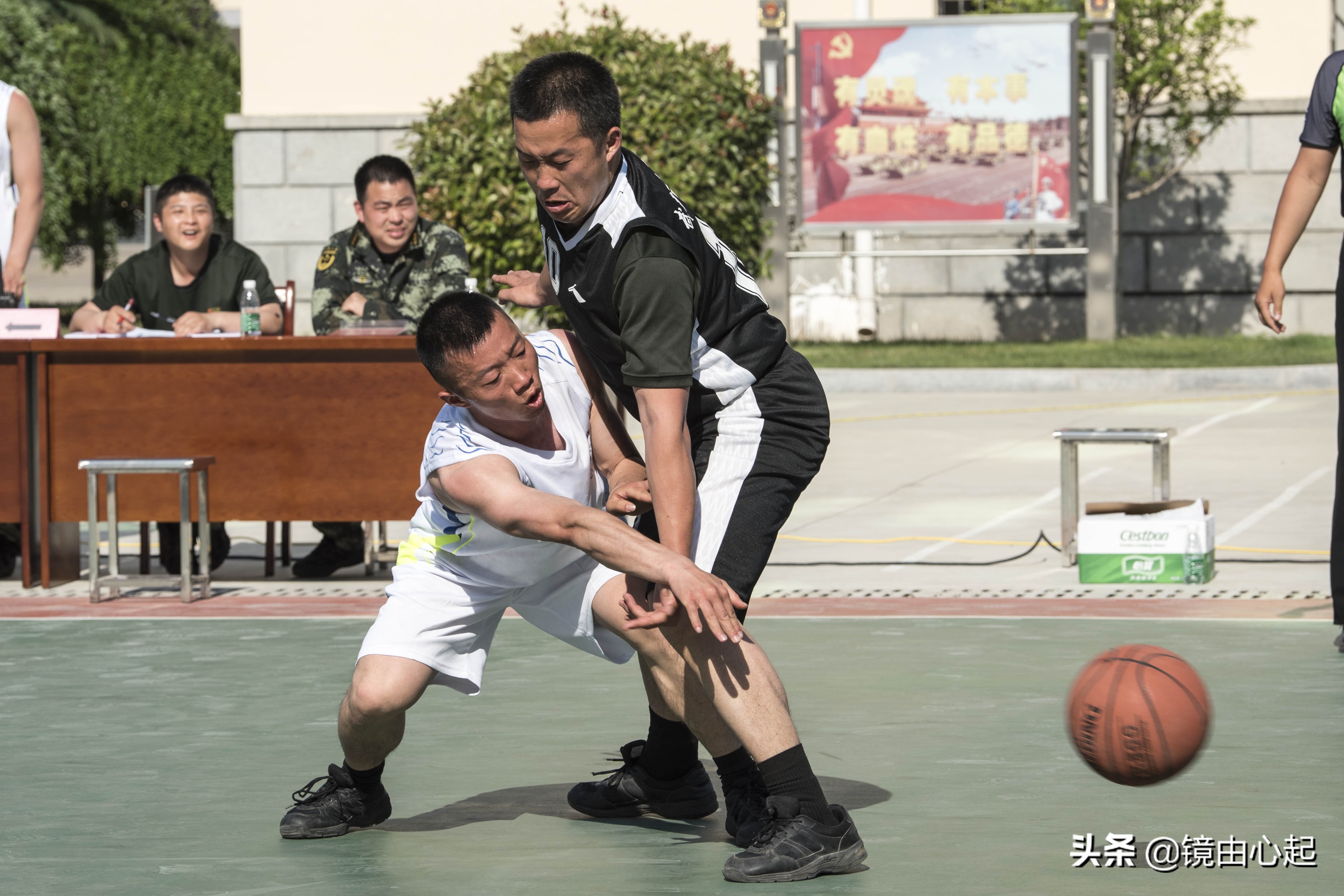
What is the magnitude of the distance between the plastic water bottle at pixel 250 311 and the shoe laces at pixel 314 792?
432 cm

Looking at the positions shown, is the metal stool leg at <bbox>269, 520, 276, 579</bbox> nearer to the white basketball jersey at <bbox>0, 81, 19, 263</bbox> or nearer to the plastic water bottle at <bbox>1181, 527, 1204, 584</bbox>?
the white basketball jersey at <bbox>0, 81, 19, 263</bbox>

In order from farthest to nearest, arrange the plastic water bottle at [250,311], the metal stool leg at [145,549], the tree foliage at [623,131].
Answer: the tree foliage at [623,131], the metal stool leg at [145,549], the plastic water bottle at [250,311]

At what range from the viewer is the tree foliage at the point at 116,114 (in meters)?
44.4

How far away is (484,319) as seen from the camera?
14.8ft

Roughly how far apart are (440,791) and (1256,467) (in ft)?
28.5

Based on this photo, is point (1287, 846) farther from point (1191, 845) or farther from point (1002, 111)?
point (1002, 111)

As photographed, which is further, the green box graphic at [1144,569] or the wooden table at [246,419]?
the wooden table at [246,419]

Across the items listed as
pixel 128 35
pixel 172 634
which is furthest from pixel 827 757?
pixel 128 35

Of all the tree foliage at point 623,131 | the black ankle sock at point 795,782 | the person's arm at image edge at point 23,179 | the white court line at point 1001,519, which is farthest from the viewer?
the tree foliage at point 623,131

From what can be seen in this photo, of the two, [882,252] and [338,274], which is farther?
[882,252]

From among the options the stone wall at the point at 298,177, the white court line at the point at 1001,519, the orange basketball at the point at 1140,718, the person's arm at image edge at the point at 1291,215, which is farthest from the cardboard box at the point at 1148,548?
the stone wall at the point at 298,177

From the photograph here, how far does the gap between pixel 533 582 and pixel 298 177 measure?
66.1 ft

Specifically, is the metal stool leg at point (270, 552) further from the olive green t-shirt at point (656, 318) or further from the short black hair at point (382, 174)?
the olive green t-shirt at point (656, 318)

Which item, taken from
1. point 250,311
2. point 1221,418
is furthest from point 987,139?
point 250,311
